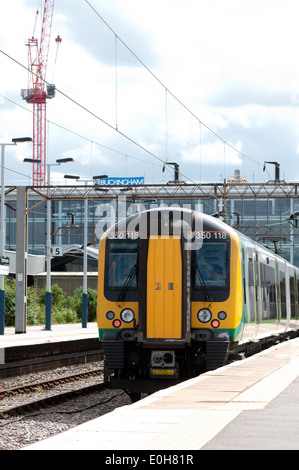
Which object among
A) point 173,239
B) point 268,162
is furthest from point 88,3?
point 268,162

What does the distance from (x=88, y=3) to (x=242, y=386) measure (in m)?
8.97

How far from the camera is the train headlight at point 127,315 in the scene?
14414mm

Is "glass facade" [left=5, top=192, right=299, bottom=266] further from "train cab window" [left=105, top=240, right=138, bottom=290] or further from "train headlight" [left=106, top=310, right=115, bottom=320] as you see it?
"train headlight" [left=106, top=310, right=115, bottom=320]

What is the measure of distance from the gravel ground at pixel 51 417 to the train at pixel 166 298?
1074 millimetres

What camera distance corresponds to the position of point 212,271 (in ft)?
47.9

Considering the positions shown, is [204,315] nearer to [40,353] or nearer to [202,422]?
[202,422]

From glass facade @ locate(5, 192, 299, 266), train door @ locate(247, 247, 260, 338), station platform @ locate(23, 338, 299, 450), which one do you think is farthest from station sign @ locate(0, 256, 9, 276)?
glass facade @ locate(5, 192, 299, 266)

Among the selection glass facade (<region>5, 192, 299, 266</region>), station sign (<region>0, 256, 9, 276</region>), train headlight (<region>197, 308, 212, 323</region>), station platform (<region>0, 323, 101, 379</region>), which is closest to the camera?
train headlight (<region>197, 308, 212, 323</region>)

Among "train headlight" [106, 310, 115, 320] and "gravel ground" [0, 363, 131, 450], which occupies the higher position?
"train headlight" [106, 310, 115, 320]

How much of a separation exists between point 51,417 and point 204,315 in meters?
3.20

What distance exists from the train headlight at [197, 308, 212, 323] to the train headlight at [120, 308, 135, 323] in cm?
111

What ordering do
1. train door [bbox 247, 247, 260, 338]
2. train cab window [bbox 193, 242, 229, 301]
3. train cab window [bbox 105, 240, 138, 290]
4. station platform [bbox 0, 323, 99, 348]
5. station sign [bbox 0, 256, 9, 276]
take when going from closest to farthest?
train cab window [bbox 193, 242, 229, 301] → train cab window [bbox 105, 240, 138, 290] → train door [bbox 247, 247, 260, 338] → station platform [bbox 0, 323, 99, 348] → station sign [bbox 0, 256, 9, 276]

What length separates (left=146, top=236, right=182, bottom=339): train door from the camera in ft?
46.3
